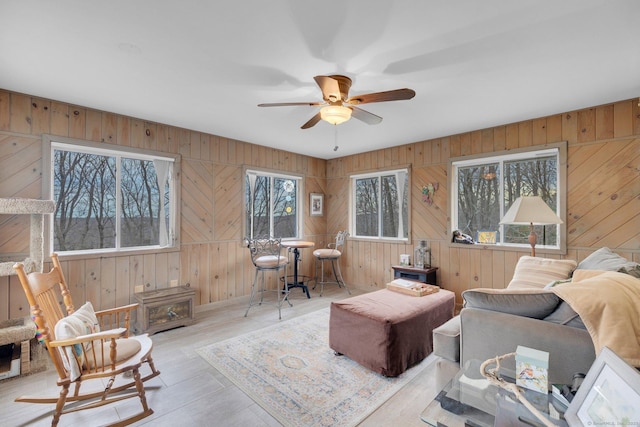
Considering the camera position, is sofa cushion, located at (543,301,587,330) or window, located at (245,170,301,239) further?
window, located at (245,170,301,239)

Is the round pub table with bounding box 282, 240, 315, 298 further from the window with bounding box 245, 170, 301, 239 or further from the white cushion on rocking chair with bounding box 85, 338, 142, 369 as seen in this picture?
the white cushion on rocking chair with bounding box 85, 338, 142, 369

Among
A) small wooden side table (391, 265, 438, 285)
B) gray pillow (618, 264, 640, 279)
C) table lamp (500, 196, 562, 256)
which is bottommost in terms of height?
small wooden side table (391, 265, 438, 285)

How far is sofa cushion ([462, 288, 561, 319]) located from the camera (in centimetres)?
161

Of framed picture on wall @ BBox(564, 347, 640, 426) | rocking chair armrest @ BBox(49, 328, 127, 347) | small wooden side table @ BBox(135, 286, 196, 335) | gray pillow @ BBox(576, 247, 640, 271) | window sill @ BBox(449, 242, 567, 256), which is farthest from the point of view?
window sill @ BBox(449, 242, 567, 256)

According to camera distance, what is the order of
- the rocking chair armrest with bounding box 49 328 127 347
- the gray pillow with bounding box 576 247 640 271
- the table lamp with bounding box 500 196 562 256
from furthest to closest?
the table lamp with bounding box 500 196 562 256 < the gray pillow with bounding box 576 247 640 271 < the rocking chair armrest with bounding box 49 328 127 347

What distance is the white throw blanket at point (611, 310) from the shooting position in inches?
49.2

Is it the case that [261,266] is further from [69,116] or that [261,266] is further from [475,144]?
[475,144]

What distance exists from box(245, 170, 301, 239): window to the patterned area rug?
2111mm

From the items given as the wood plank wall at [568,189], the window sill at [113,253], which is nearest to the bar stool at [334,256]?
the wood plank wall at [568,189]

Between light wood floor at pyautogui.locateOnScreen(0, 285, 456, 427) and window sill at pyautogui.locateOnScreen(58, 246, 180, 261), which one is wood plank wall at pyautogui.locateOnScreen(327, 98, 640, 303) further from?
window sill at pyautogui.locateOnScreen(58, 246, 180, 261)

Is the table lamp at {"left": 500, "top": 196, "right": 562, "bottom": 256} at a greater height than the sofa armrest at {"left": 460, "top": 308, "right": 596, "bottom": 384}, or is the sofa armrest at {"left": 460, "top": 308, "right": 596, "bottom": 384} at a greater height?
the table lamp at {"left": 500, "top": 196, "right": 562, "bottom": 256}

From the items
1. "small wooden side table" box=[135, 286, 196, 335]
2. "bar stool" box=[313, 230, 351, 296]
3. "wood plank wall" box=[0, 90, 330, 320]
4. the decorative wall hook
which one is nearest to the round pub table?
"bar stool" box=[313, 230, 351, 296]

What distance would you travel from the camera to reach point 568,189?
334cm

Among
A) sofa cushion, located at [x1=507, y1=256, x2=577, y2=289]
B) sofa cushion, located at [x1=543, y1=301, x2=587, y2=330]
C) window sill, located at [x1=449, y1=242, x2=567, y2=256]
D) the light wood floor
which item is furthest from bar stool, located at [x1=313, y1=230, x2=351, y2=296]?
sofa cushion, located at [x1=543, y1=301, x2=587, y2=330]
